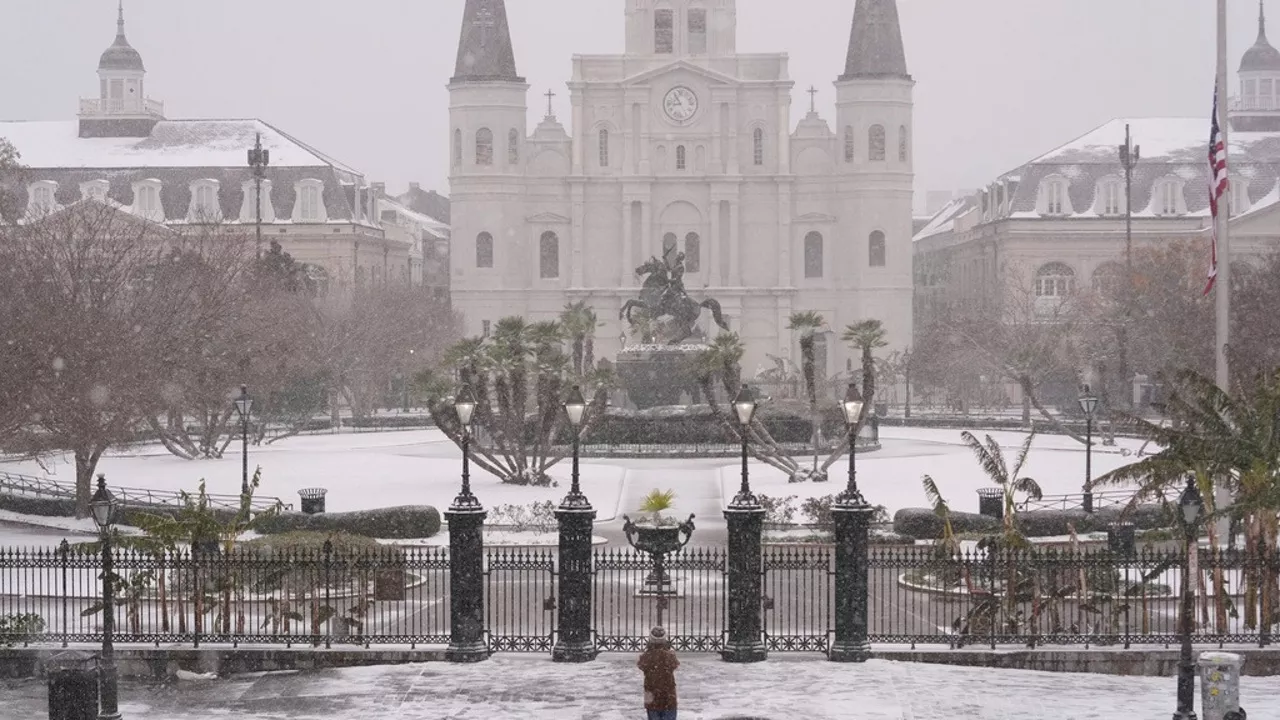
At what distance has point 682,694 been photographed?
20.3m

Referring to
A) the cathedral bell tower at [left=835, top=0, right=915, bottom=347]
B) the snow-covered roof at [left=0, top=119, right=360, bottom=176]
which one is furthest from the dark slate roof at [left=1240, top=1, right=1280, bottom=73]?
the snow-covered roof at [left=0, top=119, right=360, bottom=176]

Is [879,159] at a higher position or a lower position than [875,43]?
lower

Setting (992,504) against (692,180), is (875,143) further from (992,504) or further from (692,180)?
(992,504)

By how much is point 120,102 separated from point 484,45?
22503mm

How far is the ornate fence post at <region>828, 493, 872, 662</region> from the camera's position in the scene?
22219 millimetres

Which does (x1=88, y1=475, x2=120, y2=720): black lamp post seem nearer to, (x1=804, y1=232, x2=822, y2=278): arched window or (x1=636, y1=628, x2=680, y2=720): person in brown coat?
(x1=636, y1=628, x2=680, y2=720): person in brown coat

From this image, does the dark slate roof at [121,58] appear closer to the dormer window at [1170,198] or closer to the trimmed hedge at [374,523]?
the dormer window at [1170,198]

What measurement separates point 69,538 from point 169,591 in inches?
431

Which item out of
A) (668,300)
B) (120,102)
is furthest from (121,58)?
(668,300)

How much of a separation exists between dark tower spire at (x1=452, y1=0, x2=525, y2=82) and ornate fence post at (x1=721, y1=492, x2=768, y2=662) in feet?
242

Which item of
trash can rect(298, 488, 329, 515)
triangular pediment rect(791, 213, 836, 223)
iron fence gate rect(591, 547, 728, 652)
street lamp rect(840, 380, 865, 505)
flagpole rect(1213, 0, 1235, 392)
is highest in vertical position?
triangular pediment rect(791, 213, 836, 223)

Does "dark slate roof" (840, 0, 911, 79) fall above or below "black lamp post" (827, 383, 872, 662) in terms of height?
above

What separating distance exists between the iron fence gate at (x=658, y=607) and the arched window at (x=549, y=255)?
6612 cm

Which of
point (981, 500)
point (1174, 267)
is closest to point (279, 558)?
point (981, 500)
